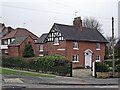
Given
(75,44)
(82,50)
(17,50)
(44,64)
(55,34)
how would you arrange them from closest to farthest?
(44,64)
(75,44)
(55,34)
(82,50)
(17,50)

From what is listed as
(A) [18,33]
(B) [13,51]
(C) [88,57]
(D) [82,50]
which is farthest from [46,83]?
(A) [18,33]

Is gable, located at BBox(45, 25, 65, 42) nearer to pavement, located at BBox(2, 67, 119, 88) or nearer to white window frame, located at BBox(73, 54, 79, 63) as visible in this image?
white window frame, located at BBox(73, 54, 79, 63)

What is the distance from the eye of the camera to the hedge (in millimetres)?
18812

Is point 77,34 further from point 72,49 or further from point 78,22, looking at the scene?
point 72,49

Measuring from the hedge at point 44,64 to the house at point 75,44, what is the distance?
7101 mm

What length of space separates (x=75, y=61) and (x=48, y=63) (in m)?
9.58

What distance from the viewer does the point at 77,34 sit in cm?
3039

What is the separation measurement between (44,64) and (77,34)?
11851 millimetres

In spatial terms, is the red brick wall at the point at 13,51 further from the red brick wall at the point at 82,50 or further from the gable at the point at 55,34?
the red brick wall at the point at 82,50

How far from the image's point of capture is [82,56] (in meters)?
29.7

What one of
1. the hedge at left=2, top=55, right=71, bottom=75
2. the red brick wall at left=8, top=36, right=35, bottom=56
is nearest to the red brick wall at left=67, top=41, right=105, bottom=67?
the hedge at left=2, top=55, right=71, bottom=75

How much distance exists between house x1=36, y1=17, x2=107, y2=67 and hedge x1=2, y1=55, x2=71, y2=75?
23.3 feet

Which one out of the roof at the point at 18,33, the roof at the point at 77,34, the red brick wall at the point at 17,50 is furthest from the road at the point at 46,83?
the roof at the point at 18,33

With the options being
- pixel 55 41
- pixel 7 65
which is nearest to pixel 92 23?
pixel 55 41
